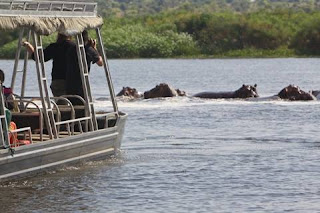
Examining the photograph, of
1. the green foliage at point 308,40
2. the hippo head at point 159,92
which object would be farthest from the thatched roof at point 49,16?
the green foliage at point 308,40

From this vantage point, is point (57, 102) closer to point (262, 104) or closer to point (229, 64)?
point (262, 104)

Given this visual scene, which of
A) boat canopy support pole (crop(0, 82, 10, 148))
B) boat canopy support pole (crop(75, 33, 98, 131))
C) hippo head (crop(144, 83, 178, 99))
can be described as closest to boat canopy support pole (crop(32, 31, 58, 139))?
boat canopy support pole (crop(75, 33, 98, 131))

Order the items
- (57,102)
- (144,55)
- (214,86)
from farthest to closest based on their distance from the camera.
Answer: (144,55) → (214,86) → (57,102)

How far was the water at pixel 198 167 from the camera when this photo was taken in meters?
15.0

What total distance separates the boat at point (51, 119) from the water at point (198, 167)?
0.82 feet

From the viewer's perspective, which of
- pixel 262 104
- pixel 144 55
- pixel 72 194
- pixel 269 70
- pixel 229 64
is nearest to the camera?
pixel 72 194

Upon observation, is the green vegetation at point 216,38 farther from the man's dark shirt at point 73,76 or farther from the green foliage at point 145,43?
the man's dark shirt at point 73,76

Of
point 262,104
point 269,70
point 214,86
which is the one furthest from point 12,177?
point 269,70

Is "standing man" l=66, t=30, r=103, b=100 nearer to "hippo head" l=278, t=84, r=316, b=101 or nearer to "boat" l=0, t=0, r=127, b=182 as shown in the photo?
"boat" l=0, t=0, r=127, b=182

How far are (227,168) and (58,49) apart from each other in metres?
3.00

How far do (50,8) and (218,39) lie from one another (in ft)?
185

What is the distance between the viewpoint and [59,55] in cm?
1828

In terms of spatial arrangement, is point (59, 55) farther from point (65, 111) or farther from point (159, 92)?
point (159, 92)

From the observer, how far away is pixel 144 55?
73.6 m
